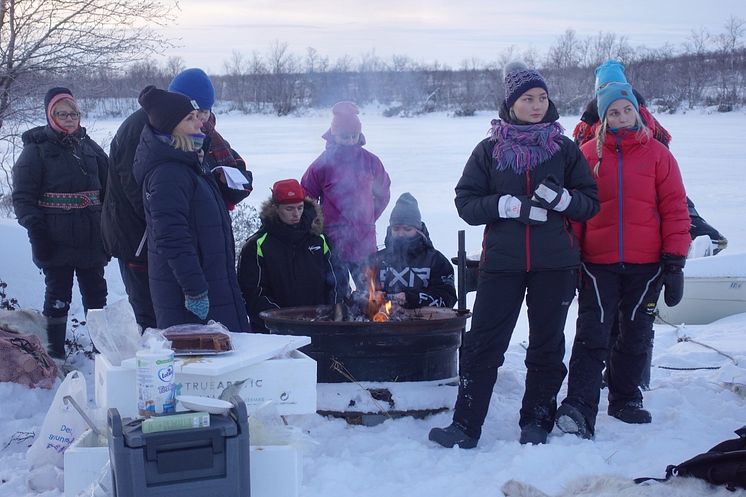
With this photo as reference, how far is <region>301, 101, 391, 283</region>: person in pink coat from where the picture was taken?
5.36 metres

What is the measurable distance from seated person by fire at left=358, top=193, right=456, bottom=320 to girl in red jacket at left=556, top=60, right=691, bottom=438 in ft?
3.59

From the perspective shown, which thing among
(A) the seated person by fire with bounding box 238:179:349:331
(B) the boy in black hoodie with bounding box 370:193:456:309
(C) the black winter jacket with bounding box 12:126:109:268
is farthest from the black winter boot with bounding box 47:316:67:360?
(B) the boy in black hoodie with bounding box 370:193:456:309

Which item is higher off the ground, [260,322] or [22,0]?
[22,0]

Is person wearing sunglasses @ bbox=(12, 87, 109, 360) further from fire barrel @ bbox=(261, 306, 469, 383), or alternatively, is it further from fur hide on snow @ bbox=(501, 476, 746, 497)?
fur hide on snow @ bbox=(501, 476, 746, 497)

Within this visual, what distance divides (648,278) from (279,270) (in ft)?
7.09

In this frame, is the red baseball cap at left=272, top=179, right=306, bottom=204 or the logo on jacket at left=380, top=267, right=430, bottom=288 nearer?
the red baseball cap at left=272, top=179, right=306, bottom=204

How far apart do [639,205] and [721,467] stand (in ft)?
4.68

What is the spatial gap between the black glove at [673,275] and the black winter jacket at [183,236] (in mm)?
2212

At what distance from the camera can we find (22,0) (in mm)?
7070

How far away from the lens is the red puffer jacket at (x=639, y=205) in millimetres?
4191

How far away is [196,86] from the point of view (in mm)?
4336

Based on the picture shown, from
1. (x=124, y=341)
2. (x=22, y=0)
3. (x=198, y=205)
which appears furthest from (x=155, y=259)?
(x=22, y=0)

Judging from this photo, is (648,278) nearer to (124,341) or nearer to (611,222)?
(611,222)

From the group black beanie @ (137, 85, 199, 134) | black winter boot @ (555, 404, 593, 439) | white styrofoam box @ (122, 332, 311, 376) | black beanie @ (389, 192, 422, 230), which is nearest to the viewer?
white styrofoam box @ (122, 332, 311, 376)
